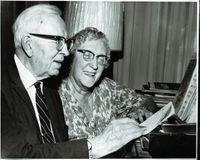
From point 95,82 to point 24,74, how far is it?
1.62 feet

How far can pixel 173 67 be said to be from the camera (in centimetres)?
222

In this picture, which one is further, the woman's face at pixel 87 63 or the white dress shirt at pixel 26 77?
the woman's face at pixel 87 63

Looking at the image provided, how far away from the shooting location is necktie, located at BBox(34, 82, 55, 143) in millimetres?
1169

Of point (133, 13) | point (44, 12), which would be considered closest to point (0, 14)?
point (44, 12)

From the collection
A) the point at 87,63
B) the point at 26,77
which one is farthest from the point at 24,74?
the point at 87,63

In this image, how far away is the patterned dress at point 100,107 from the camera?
1.39 meters

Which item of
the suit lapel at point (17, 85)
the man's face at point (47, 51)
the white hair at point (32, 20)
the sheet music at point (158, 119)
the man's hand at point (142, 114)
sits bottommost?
the man's hand at point (142, 114)

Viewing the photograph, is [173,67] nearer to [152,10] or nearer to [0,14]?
[152,10]

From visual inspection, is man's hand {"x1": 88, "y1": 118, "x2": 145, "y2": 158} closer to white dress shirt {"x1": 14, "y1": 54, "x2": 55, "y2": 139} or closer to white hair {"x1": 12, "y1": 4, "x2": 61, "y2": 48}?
white dress shirt {"x1": 14, "y1": 54, "x2": 55, "y2": 139}

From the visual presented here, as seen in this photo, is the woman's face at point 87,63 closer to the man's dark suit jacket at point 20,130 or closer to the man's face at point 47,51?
the man's face at point 47,51

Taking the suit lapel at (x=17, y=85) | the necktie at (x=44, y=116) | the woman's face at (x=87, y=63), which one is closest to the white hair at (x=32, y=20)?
the suit lapel at (x=17, y=85)

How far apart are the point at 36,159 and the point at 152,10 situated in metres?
1.54

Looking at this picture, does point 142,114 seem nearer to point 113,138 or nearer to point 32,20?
point 113,138

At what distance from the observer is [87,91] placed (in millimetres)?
1544
